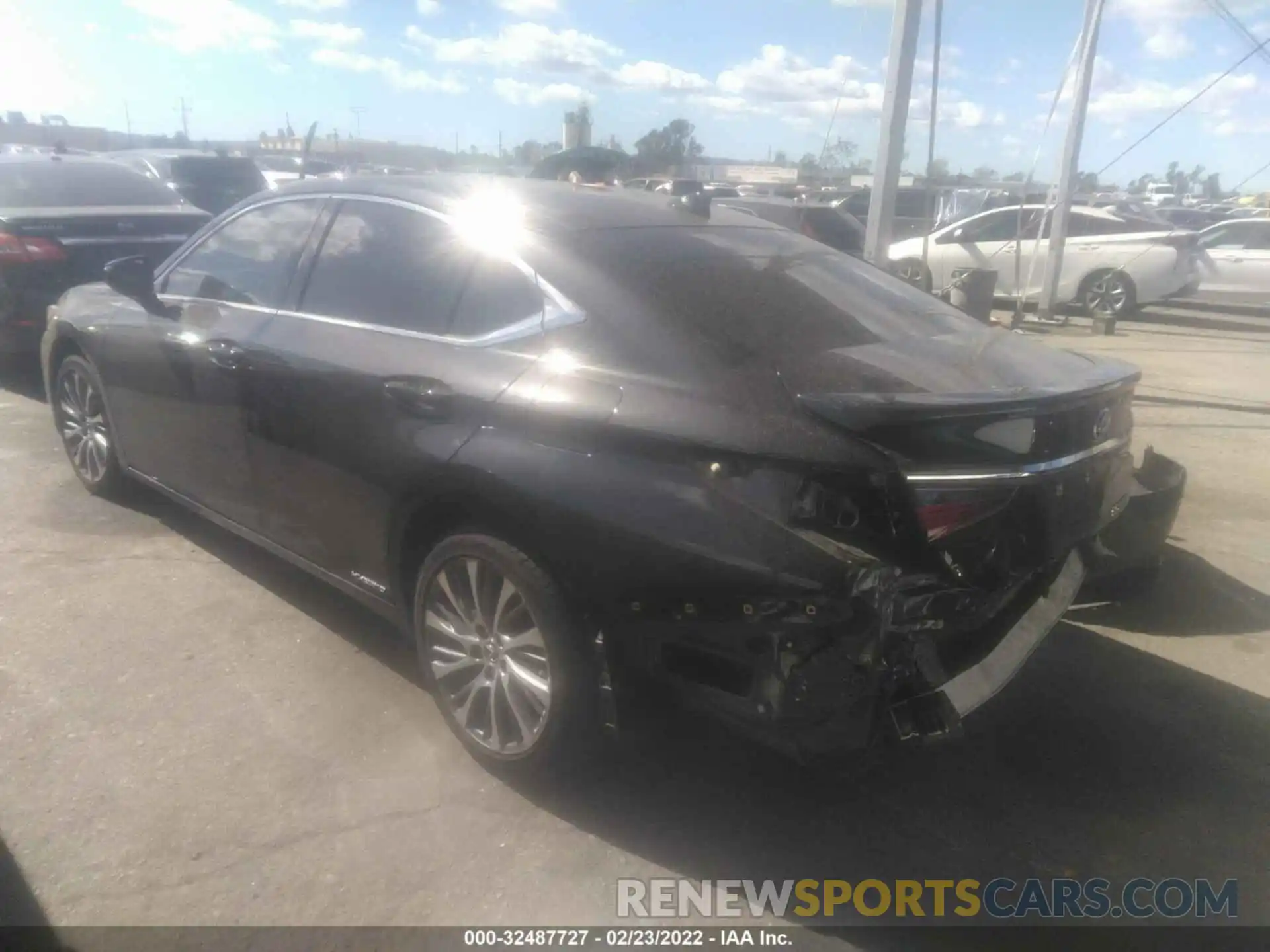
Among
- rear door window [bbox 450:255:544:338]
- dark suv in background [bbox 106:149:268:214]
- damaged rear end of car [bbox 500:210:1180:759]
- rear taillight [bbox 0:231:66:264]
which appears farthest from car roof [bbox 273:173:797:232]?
dark suv in background [bbox 106:149:268:214]

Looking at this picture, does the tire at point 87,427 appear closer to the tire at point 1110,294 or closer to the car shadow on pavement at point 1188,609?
the car shadow on pavement at point 1188,609

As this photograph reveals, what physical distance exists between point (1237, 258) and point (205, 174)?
599 inches

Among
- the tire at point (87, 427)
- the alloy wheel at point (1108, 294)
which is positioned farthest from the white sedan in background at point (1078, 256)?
the tire at point (87, 427)

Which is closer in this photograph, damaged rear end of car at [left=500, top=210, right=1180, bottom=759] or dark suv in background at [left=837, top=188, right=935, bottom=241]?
damaged rear end of car at [left=500, top=210, right=1180, bottom=759]

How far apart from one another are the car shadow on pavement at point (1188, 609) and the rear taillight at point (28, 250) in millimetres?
6712

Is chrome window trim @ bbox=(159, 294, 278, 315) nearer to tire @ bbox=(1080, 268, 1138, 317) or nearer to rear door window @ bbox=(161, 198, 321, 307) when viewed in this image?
rear door window @ bbox=(161, 198, 321, 307)

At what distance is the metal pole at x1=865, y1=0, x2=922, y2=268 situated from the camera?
778cm

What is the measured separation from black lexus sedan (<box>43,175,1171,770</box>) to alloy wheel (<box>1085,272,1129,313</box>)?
1229 centimetres

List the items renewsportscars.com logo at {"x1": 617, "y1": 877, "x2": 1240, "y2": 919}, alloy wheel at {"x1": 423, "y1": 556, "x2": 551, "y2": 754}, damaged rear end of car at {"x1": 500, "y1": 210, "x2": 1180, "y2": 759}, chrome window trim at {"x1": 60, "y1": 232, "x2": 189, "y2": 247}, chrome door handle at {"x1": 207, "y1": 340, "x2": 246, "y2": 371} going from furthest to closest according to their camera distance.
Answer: chrome window trim at {"x1": 60, "y1": 232, "x2": 189, "y2": 247}, chrome door handle at {"x1": 207, "y1": 340, "x2": 246, "y2": 371}, alloy wheel at {"x1": 423, "y1": 556, "x2": 551, "y2": 754}, renewsportscars.com logo at {"x1": 617, "y1": 877, "x2": 1240, "y2": 919}, damaged rear end of car at {"x1": 500, "y1": 210, "x2": 1180, "y2": 759}

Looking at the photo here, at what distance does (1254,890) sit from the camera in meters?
2.63

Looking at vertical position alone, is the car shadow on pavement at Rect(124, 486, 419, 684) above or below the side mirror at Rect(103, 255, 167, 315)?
below

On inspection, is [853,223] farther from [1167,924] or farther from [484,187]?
[1167,924]

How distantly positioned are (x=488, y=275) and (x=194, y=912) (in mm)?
1922

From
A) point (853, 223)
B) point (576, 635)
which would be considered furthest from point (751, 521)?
point (853, 223)
